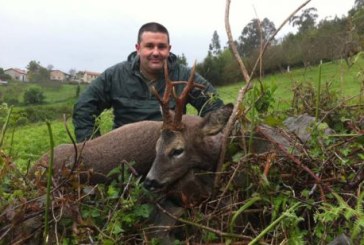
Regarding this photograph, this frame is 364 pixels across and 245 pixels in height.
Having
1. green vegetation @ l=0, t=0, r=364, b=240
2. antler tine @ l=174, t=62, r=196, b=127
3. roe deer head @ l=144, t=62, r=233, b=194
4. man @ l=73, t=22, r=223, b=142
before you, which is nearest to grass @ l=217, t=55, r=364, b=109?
roe deer head @ l=144, t=62, r=233, b=194

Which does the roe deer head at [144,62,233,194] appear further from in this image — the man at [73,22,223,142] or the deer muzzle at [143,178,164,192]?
the man at [73,22,223,142]

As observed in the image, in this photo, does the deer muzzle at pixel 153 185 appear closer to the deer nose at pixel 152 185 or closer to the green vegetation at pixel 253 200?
the deer nose at pixel 152 185

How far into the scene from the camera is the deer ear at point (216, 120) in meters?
4.27

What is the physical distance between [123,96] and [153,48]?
2.35 ft

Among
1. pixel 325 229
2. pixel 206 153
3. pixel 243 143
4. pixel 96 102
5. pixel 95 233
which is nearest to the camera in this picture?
pixel 325 229

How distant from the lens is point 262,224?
2980 millimetres

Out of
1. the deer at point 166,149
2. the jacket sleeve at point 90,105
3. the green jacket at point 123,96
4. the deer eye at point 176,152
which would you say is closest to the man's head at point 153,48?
the green jacket at point 123,96

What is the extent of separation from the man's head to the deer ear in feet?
8.04

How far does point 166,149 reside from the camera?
13.9 feet

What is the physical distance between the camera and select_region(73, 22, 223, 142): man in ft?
21.5

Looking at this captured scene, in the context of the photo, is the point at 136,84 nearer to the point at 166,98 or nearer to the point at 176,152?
the point at 176,152

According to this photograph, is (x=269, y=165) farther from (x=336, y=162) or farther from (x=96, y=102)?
(x=96, y=102)

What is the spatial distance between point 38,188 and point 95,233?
1.65ft

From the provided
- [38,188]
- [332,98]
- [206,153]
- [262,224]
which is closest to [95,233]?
[38,188]
